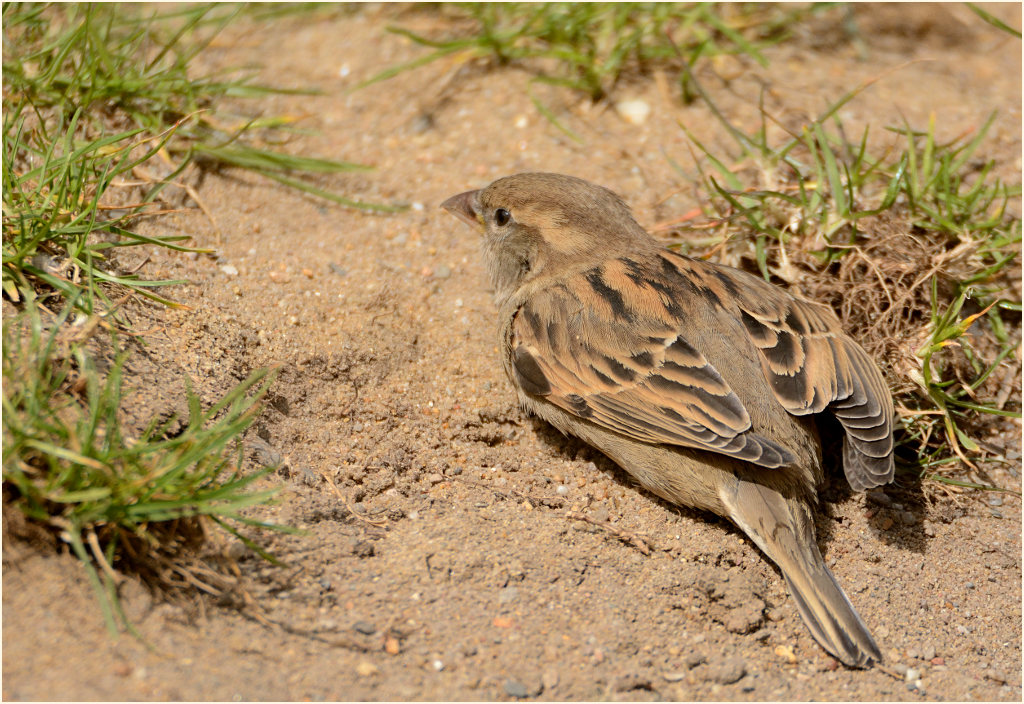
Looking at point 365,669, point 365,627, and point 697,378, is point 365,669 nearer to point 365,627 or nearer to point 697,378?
point 365,627

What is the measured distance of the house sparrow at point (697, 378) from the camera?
3830 mm

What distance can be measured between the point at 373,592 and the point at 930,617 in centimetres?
241

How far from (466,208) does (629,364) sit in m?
1.44

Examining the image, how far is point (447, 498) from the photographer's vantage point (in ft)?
13.4

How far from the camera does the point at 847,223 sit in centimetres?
482

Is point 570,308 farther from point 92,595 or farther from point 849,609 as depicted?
point 92,595

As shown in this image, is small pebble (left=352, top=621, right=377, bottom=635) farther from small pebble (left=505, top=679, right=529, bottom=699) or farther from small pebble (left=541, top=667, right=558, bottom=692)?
small pebble (left=541, top=667, right=558, bottom=692)

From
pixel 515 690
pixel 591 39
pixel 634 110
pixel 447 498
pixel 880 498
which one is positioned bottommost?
pixel 880 498

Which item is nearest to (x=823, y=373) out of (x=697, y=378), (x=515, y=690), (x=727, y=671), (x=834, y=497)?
(x=697, y=378)

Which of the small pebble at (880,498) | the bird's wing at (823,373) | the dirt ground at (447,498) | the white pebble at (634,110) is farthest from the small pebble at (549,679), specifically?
the white pebble at (634,110)

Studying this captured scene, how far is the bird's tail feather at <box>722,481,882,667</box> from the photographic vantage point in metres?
3.62

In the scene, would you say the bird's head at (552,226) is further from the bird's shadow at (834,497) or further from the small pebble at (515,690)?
the small pebble at (515,690)

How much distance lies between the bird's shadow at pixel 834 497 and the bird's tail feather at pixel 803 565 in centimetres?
25

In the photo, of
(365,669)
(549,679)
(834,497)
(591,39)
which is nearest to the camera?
(365,669)
